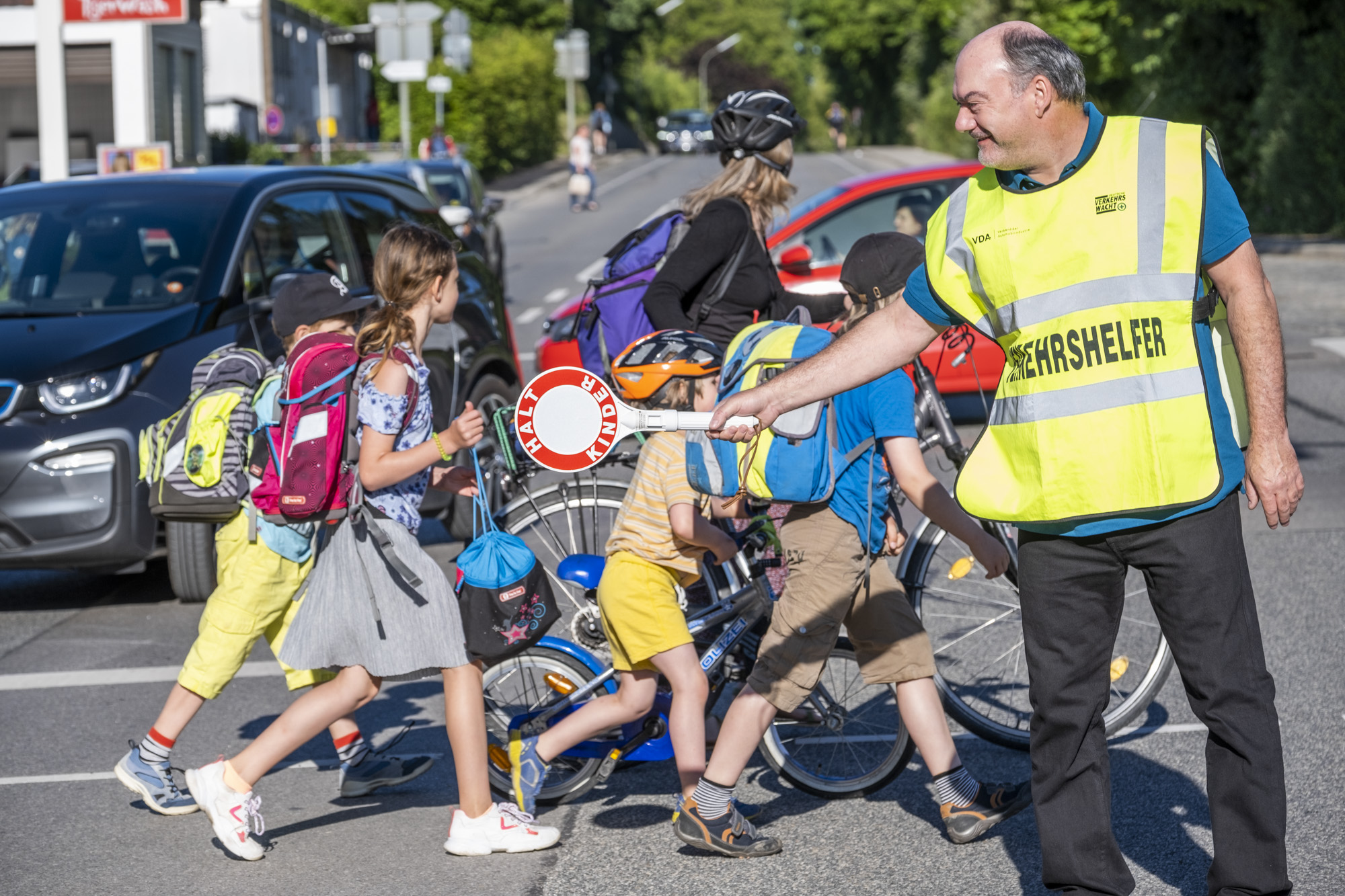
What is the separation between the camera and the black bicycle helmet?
4.84 m

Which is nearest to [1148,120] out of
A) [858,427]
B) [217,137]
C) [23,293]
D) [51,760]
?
[858,427]

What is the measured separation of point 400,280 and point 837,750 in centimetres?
188

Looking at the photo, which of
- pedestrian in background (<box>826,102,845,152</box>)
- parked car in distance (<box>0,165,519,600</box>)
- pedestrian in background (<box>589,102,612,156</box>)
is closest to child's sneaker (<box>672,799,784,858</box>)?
parked car in distance (<box>0,165,519,600</box>)

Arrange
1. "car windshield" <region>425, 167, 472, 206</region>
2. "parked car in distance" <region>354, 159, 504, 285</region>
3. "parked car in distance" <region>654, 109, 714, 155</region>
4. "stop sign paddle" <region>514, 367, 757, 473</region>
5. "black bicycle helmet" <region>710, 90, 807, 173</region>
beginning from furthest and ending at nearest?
"parked car in distance" <region>654, 109, 714, 155</region>
"car windshield" <region>425, 167, 472, 206</region>
"parked car in distance" <region>354, 159, 504, 285</region>
"black bicycle helmet" <region>710, 90, 807, 173</region>
"stop sign paddle" <region>514, 367, 757, 473</region>

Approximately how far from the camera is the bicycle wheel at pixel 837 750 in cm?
444

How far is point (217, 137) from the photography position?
36.2 m

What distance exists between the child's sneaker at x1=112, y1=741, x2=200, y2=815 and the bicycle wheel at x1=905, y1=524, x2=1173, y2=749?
2.28 m

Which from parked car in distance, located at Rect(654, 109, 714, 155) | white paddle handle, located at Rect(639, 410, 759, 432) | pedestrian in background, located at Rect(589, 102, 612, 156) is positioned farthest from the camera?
parked car in distance, located at Rect(654, 109, 714, 155)

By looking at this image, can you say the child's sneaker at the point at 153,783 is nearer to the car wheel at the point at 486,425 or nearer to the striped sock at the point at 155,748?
the striped sock at the point at 155,748

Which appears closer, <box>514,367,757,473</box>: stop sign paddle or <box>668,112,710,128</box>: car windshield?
<box>514,367,757,473</box>: stop sign paddle

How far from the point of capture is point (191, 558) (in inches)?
256

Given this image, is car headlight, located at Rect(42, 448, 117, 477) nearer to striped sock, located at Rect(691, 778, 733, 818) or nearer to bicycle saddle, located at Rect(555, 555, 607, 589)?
bicycle saddle, located at Rect(555, 555, 607, 589)

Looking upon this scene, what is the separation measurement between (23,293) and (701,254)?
151 inches

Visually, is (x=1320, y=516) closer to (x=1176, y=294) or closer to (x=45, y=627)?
(x=1176, y=294)
